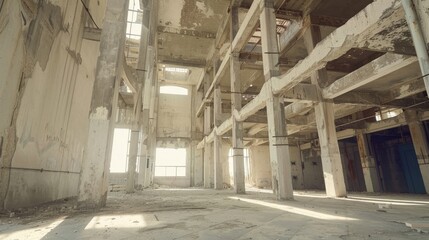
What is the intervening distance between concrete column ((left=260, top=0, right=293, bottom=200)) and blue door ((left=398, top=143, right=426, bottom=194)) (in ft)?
40.4

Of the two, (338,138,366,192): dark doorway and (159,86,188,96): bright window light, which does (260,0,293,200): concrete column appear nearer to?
(338,138,366,192): dark doorway

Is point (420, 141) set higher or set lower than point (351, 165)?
higher

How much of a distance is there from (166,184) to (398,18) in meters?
19.4

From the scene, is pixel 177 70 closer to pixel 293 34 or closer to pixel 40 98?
pixel 293 34

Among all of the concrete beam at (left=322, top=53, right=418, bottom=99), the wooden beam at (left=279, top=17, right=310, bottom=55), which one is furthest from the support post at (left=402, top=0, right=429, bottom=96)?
the wooden beam at (left=279, top=17, right=310, bottom=55)

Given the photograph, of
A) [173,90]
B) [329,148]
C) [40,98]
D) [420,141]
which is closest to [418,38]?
[329,148]

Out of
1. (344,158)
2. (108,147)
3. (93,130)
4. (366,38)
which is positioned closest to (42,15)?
(93,130)

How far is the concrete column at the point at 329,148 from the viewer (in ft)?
26.7

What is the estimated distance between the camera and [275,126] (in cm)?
737

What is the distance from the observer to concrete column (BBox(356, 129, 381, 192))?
13.2 metres

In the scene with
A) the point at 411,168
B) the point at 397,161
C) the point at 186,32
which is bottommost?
the point at 411,168

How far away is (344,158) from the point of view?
17969 millimetres

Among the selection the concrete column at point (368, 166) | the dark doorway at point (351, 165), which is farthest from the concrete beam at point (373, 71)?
the dark doorway at point (351, 165)

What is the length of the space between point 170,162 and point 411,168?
17689mm
